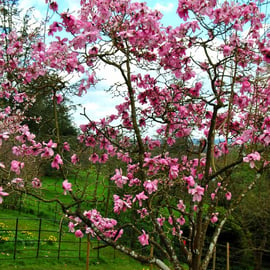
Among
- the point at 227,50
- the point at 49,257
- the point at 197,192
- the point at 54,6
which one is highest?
the point at 54,6

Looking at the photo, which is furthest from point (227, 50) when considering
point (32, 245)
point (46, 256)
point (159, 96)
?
point (32, 245)

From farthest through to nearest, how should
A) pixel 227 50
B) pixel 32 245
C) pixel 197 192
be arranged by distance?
pixel 32 245, pixel 227 50, pixel 197 192

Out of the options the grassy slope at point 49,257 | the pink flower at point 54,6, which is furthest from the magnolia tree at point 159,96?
the grassy slope at point 49,257

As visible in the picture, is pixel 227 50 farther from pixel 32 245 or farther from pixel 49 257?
pixel 32 245

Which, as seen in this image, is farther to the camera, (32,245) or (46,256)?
(32,245)

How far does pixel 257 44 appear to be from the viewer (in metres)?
3.09

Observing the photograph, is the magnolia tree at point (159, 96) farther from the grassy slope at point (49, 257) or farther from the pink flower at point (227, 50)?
the grassy slope at point (49, 257)

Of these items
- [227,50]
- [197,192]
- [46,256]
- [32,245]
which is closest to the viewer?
[197,192]

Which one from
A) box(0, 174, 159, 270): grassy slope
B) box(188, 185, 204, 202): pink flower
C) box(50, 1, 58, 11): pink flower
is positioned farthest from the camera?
box(0, 174, 159, 270): grassy slope

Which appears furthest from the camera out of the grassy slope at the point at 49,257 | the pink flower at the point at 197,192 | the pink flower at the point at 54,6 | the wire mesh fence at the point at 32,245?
the wire mesh fence at the point at 32,245

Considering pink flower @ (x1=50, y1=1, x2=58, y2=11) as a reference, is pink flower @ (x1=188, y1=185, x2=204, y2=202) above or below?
below

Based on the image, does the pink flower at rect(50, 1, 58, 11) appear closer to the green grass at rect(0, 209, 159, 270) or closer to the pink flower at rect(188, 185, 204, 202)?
the pink flower at rect(188, 185, 204, 202)

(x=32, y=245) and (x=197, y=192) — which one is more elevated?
(x=197, y=192)

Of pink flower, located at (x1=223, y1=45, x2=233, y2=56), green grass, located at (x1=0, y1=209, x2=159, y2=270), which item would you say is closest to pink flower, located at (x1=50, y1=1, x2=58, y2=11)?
pink flower, located at (x1=223, y1=45, x2=233, y2=56)
